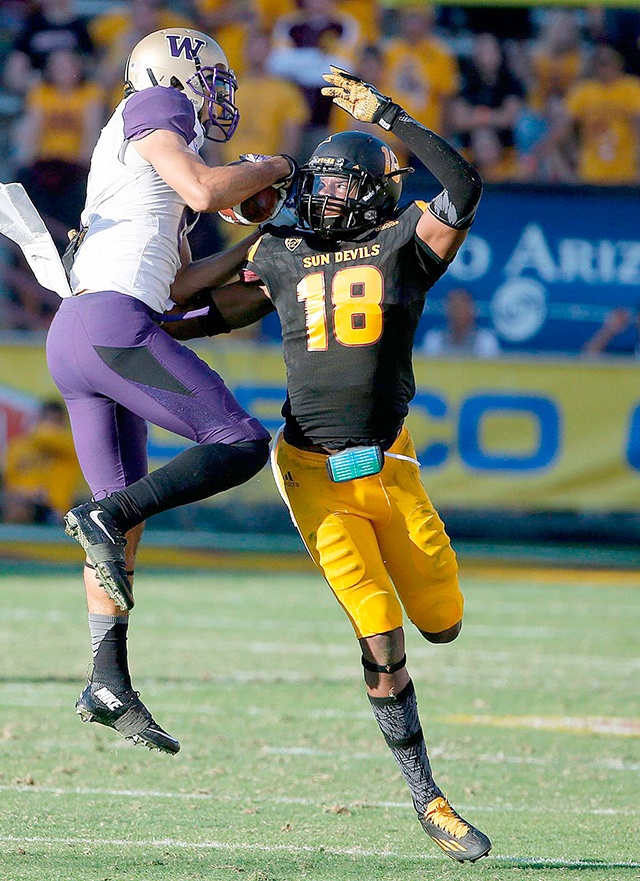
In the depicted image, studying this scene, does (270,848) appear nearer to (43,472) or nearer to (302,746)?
(302,746)

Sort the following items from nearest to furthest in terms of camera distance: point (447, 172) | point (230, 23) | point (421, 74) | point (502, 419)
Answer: point (447, 172)
point (502, 419)
point (421, 74)
point (230, 23)

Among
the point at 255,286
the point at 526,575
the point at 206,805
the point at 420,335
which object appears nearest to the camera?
the point at 255,286

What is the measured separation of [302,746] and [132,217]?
2.66 m

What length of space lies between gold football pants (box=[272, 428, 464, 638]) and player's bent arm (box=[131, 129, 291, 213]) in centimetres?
87

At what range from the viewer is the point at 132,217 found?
4.41 m

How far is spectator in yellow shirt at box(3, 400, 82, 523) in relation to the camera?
1178 cm

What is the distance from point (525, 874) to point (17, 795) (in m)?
1.86

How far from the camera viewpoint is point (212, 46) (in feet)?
14.7

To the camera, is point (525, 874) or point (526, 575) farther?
point (526, 575)

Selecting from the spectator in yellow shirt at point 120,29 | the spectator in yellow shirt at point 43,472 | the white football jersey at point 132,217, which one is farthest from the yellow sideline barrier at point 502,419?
the white football jersey at point 132,217

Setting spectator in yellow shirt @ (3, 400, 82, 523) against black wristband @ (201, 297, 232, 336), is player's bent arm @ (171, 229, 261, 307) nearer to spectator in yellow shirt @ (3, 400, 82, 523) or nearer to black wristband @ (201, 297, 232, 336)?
black wristband @ (201, 297, 232, 336)

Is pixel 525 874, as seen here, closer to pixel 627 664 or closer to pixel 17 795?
pixel 17 795

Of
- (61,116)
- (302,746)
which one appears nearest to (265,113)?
(61,116)

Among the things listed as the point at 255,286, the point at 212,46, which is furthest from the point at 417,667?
the point at 212,46
